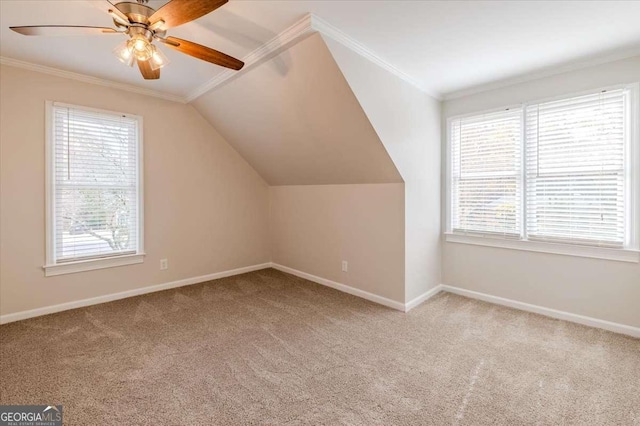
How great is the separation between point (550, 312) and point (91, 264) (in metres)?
4.72

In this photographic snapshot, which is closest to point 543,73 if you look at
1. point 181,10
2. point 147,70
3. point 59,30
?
point 181,10

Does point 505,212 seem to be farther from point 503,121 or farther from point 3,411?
point 3,411

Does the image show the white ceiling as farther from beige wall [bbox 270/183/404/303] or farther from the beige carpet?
the beige carpet

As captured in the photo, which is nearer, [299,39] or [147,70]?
[147,70]

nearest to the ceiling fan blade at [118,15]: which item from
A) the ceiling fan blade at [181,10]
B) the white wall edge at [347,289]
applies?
the ceiling fan blade at [181,10]

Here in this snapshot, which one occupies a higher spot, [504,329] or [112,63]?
[112,63]

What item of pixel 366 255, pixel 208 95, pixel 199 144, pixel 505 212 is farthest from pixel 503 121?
pixel 199 144

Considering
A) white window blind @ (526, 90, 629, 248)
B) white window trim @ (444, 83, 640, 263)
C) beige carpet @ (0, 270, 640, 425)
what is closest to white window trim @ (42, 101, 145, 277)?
beige carpet @ (0, 270, 640, 425)

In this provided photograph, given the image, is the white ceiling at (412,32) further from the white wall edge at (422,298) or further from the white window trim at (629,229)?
the white wall edge at (422,298)

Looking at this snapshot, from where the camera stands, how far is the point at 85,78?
3.11 meters

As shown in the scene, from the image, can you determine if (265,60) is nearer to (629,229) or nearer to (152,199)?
(152,199)

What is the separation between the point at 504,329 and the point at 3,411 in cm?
353

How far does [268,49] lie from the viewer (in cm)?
245

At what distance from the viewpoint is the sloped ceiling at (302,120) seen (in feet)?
8.30
